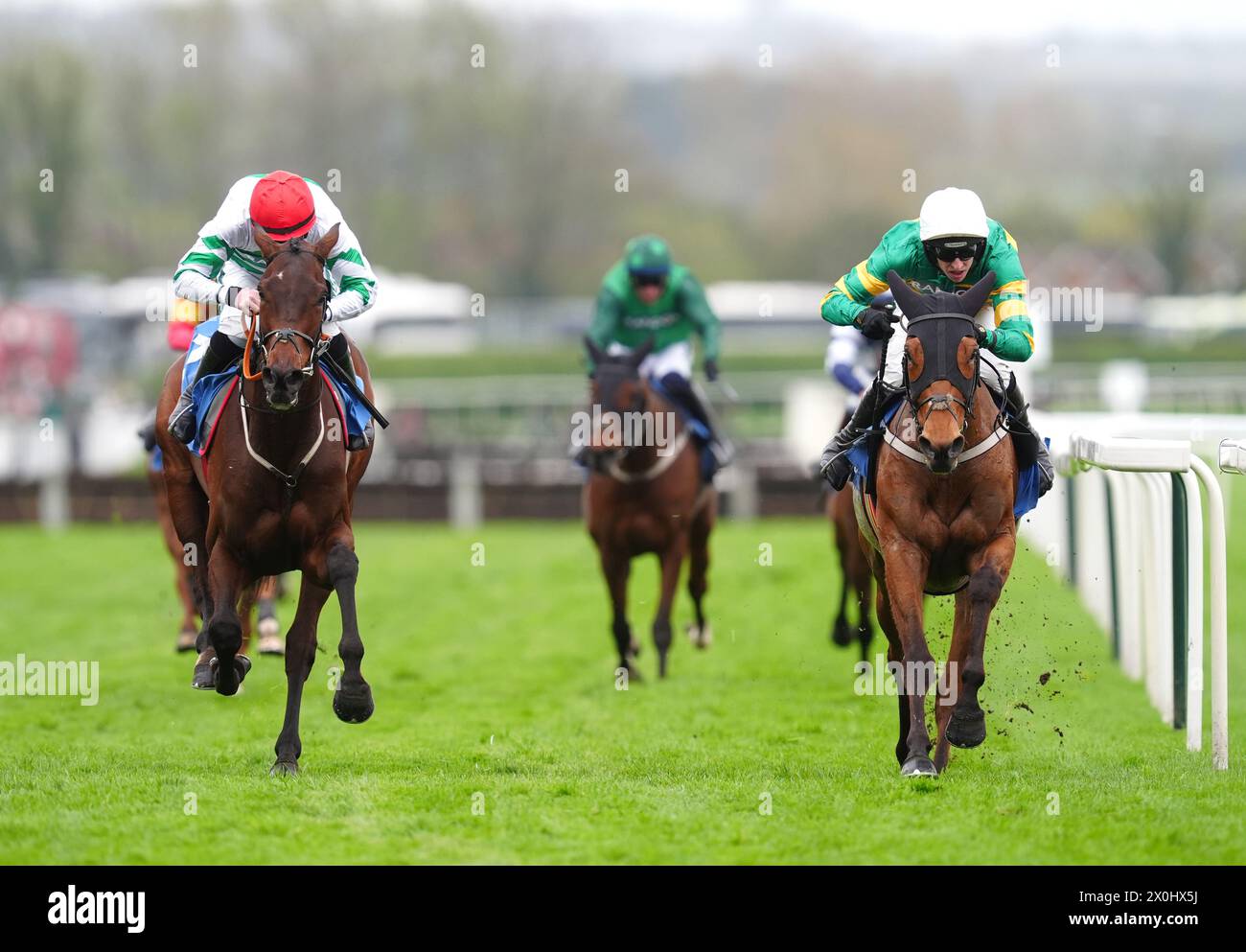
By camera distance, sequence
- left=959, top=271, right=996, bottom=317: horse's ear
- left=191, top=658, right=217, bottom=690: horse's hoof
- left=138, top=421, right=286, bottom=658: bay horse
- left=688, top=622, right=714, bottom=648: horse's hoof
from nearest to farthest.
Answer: left=959, top=271, right=996, bottom=317: horse's ear
left=191, top=658, right=217, bottom=690: horse's hoof
left=138, top=421, right=286, bottom=658: bay horse
left=688, top=622, right=714, bottom=648: horse's hoof

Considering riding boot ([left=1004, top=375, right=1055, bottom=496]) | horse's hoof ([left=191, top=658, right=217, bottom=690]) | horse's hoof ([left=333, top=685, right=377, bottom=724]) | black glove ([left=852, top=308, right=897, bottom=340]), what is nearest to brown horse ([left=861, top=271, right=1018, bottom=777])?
riding boot ([left=1004, top=375, right=1055, bottom=496])

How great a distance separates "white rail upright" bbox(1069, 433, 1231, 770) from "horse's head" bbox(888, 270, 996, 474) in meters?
0.86

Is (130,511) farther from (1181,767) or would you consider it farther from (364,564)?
(1181,767)

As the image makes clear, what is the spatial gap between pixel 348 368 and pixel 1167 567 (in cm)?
332

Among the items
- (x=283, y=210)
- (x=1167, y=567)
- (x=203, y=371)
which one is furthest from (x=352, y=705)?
(x=1167, y=567)

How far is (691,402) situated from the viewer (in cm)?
1025

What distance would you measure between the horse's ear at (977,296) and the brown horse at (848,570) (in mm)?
3277

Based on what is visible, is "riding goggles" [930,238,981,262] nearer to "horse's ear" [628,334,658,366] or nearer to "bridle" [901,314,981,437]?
"bridle" [901,314,981,437]

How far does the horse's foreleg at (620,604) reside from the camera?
9.62 meters

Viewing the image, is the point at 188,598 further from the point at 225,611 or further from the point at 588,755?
the point at 588,755

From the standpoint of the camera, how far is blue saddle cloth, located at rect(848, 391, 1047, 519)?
250 inches

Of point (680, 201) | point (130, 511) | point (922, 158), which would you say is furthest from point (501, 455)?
point (922, 158)

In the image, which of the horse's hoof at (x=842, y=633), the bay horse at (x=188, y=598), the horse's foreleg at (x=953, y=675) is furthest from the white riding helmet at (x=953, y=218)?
the horse's hoof at (x=842, y=633)

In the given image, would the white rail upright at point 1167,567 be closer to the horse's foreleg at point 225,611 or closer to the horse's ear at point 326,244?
the horse's ear at point 326,244
